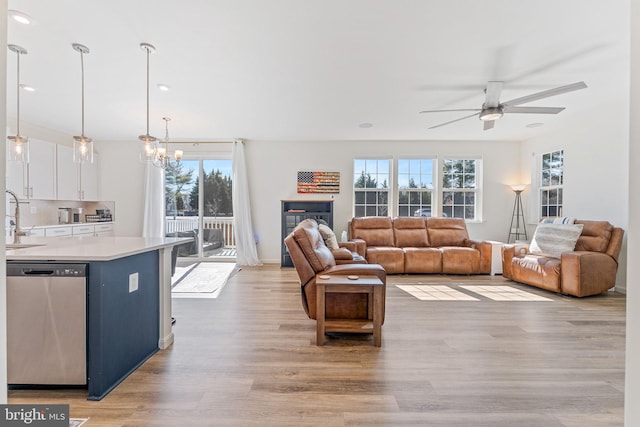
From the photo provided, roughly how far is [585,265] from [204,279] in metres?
5.46

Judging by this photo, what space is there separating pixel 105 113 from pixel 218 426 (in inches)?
187

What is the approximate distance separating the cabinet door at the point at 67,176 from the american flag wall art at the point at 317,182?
170 inches

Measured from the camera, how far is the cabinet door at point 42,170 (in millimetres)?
4609

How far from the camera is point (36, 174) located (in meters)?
4.68

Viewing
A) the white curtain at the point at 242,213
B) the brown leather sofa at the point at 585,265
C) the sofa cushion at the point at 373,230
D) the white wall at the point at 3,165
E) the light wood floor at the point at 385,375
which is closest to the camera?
the white wall at the point at 3,165

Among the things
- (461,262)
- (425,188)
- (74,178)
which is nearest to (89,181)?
(74,178)

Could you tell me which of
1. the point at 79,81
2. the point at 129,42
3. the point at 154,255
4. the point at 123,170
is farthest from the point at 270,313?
the point at 123,170

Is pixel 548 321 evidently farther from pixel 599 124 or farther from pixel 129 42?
pixel 129 42

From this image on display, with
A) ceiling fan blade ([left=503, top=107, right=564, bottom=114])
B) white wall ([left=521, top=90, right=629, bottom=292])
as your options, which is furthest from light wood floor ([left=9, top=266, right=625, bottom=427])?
ceiling fan blade ([left=503, top=107, right=564, bottom=114])

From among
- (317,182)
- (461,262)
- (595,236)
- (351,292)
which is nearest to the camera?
(351,292)

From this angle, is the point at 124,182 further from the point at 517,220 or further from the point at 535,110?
the point at 517,220

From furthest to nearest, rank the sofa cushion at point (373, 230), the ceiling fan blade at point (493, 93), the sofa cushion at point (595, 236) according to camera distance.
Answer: the sofa cushion at point (373, 230) < the sofa cushion at point (595, 236) < the ceiling fan blade at point (493, 93)

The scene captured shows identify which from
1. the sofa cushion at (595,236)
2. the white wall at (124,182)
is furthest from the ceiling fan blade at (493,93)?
the white wall at (124,182)
